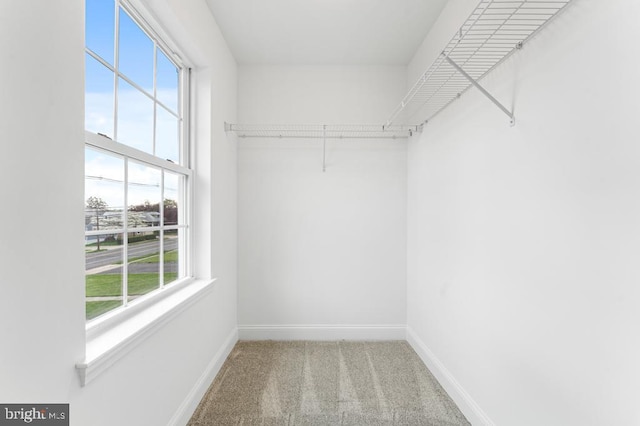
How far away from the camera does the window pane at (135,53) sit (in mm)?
1375

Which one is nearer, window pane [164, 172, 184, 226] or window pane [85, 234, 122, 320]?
window pane [85, 234, 122, 320]

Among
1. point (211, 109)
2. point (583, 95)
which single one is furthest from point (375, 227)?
point (583, 95)

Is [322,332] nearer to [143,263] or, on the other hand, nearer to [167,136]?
[143,263]

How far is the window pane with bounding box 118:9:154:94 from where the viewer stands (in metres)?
1.38

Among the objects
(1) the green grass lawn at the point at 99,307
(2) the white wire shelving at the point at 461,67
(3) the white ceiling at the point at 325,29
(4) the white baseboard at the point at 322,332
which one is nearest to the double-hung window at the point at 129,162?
(1) the green grass lawn at the point at 99,307

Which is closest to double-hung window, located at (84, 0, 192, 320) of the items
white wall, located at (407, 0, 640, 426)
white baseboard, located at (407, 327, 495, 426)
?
white wall, located at (407, 0, 640, 426)

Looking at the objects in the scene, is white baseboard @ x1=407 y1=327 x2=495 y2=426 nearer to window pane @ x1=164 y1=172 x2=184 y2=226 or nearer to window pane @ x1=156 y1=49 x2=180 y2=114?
window pane @ x1=164 y1=172 x2=184 y2=226

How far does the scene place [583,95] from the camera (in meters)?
1.01

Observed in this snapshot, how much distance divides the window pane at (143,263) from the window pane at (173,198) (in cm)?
18

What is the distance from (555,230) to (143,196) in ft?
6.08

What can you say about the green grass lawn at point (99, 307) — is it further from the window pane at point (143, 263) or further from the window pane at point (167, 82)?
the window pane at point (167, 82)

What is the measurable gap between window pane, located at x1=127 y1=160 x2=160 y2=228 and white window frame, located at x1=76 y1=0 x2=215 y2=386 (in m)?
0.04

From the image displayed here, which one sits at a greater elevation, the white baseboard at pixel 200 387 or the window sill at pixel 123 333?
the window sill at pixel 123 333

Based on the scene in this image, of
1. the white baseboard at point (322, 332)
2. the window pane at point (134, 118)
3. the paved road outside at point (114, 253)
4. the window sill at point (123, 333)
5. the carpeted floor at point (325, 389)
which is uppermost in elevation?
the window pane at point (134, 118)
